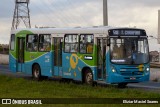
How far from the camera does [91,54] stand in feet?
80.9

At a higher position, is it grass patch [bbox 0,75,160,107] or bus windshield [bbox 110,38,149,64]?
bus windshield [bbox 110,38,149,64]

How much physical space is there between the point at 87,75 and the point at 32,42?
560cm

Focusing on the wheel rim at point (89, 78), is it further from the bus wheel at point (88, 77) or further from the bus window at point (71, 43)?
the bus window at point (71, 43)

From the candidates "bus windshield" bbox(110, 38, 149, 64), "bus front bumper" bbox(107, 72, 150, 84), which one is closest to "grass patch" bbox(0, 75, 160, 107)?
"bus front bumper" bbox(107, 72, 150, 84)

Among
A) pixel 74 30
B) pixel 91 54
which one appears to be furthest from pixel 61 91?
pixel 74 30

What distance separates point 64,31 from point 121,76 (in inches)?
182

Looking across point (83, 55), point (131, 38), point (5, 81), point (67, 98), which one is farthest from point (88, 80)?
point (67, 98)

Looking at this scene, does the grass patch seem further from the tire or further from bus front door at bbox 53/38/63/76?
bus front door at bbox 53/38/63/76

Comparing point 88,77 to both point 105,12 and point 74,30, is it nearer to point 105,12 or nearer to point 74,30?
point 74,30

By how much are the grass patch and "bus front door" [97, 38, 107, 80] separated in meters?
1.42

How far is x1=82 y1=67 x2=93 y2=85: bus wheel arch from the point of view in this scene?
24.9 meters

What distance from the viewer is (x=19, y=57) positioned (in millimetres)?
31344

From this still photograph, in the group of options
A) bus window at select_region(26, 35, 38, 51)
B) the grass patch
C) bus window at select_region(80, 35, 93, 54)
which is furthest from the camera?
bus window at select_region(26, 35, 38, 51)

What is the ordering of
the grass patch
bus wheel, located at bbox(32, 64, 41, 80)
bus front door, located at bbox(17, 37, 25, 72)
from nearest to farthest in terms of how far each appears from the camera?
the grass patch → bus wheel, located at bbox(32, 64, 41, 80) → bus front door, located at bbox(17, 37, 25, 72)
